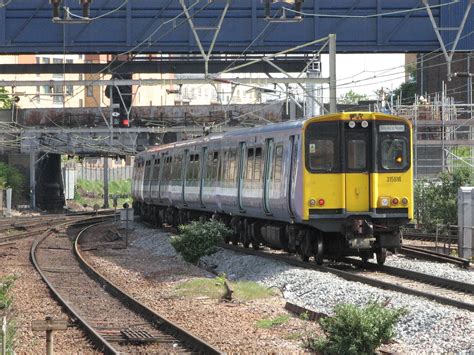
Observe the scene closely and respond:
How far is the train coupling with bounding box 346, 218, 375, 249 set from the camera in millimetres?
18406

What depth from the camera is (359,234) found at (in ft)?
60.6

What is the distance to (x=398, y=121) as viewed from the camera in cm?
1897

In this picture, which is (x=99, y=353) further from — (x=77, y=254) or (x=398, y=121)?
(x=77, y=254)

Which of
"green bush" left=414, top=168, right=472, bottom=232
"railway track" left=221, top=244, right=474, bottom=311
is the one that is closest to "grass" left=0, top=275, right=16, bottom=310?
"railway track" left=221, top=244, right=474, bottom=311

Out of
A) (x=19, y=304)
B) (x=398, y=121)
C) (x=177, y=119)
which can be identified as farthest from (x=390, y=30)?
(x=19, y=304)

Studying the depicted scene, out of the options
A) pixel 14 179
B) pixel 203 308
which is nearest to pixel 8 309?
pixel 203 308

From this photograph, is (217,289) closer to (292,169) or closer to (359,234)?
(359,234)

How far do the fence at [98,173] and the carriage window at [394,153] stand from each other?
77946mm

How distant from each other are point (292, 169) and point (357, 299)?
5.45 m

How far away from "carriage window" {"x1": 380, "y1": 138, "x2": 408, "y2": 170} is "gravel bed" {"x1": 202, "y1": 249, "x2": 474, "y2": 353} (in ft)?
9.04

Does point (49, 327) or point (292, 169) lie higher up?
point (292, 169)

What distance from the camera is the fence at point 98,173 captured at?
96.6m

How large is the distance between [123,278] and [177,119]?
3702 centimetres

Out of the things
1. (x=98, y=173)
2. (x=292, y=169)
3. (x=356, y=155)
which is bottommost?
(x=98, y=173)
